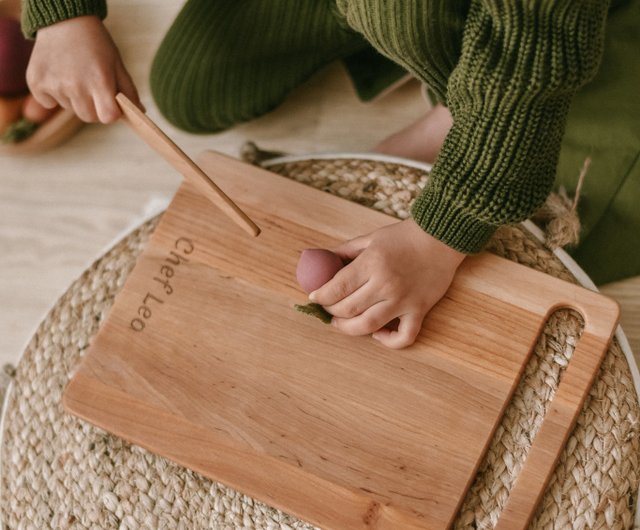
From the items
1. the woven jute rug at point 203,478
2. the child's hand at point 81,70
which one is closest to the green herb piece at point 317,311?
the woven jute rug at point 203,478

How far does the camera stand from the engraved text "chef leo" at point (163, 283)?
2.08 feet

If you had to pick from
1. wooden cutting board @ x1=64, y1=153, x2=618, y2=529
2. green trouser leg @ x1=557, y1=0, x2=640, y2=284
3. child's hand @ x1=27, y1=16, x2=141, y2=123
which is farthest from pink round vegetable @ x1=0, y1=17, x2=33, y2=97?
green trouser leg @ x1=557, y1=0, x2=640, y2=284

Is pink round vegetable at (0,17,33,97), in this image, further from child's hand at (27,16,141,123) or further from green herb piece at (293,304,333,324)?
green herb piece at (293,304,333,324)

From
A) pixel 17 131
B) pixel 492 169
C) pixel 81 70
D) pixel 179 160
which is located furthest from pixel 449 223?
pixel 17 131

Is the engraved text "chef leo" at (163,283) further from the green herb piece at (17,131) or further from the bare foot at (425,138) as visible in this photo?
the green herb piece at (17,131)

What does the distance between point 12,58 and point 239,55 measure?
283 mm

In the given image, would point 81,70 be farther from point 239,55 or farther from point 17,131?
point 17,131

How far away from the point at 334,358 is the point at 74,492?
248 mm

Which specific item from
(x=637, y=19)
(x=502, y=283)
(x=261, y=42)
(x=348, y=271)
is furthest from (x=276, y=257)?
(x=637, y=19)

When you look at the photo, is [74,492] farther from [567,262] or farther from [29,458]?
[567,262]

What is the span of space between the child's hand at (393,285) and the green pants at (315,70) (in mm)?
224

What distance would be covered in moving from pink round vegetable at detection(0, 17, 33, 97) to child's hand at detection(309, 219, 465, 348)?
1.75 feet

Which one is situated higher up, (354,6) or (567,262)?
(354,6)

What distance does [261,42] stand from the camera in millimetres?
817
